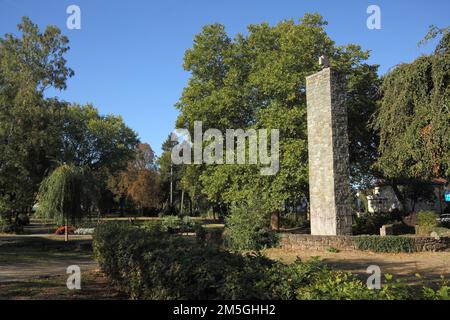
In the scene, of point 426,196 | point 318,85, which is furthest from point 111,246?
point 426,196

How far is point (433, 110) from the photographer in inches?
681

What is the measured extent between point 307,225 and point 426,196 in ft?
42.7

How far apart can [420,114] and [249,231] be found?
349 inches

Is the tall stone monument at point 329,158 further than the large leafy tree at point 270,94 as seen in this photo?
No

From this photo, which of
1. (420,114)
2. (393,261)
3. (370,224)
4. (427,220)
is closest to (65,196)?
(393,261)

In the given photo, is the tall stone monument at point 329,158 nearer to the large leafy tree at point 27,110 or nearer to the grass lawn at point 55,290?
the grass lawn at point 55,290

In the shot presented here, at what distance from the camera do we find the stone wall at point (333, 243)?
53.6 feet

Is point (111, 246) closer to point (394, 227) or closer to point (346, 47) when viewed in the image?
point (394, 227)

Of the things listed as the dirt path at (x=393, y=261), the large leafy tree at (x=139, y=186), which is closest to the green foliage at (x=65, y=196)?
the dirt path at (x=393, y=261)

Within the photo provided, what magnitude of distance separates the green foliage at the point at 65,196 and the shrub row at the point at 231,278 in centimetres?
1550

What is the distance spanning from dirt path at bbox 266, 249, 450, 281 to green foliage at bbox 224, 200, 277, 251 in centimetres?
104

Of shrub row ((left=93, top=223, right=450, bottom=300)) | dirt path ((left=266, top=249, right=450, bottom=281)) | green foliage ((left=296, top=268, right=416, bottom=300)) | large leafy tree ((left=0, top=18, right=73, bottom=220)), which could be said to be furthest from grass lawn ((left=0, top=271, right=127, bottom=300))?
large leafy tree ((left=0, top=18, right=73, bottom=220))

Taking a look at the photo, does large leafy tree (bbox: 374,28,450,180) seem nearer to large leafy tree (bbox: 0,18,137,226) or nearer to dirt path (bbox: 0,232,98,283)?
dirt path (bbox: 0,232,98,283)
